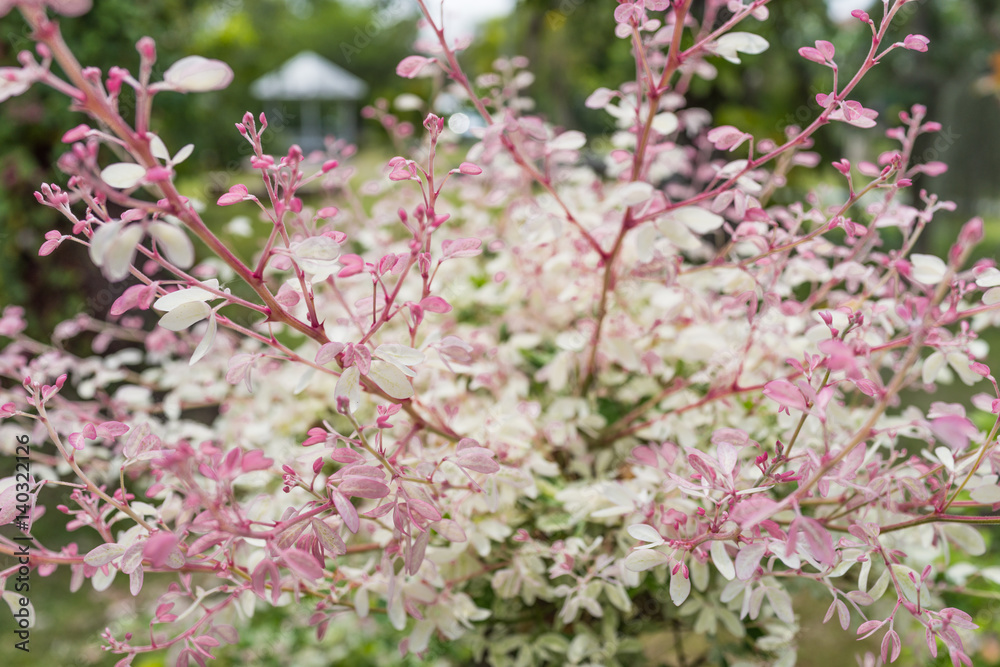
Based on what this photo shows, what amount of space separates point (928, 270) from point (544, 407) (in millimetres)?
616

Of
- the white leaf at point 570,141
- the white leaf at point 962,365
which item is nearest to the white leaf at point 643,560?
the white leaf at point 962,365

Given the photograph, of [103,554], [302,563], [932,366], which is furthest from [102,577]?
[932,366]

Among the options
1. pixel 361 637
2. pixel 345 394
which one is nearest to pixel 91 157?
pixel 345 394

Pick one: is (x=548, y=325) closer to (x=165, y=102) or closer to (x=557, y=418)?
(x=557, y=418)

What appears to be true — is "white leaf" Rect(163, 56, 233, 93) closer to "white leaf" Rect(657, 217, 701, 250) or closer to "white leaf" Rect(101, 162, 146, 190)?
"white leaf" Rect(101, 162, 146, 190)

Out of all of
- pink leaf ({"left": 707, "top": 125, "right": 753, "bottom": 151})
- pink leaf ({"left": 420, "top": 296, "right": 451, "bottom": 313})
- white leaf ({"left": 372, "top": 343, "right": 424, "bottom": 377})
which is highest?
pink leaf ({"left": 707, "top": 125, "right": 753, "bottom": 151})

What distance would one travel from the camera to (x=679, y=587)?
648mm

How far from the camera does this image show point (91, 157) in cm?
46

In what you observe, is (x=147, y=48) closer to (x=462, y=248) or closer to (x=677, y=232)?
(x=462, y=248)

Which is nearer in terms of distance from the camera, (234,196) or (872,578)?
(234,196)

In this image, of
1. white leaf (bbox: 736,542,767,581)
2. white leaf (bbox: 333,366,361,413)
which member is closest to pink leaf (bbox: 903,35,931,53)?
white leaf (bbox: 736,542,767,581)

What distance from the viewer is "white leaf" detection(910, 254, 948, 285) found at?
0.71 m

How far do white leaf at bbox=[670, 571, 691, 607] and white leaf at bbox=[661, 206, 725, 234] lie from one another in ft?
1.11

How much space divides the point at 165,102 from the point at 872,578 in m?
3.43
